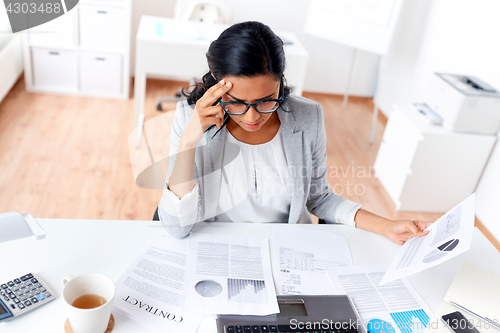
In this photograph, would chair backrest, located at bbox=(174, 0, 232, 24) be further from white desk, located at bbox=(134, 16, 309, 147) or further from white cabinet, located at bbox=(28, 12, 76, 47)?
white cabinet, located at bbox=(28, 12, 76, 47)

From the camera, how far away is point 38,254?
0.99 meters

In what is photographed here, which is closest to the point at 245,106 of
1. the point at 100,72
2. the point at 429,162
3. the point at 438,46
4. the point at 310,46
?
the point at 429,162

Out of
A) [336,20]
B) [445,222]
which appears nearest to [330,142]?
[336,20]

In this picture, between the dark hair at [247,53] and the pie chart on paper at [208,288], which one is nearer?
the pie chart on paper at [208,288]

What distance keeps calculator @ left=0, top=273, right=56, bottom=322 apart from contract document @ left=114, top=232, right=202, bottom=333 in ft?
0.47

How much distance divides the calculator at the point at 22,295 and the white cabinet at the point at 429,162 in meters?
2.21

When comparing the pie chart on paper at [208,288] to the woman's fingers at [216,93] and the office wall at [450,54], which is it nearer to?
the woman's fingers at [216,93]

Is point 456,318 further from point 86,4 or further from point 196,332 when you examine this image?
point 86,4

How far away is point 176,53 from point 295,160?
1658mm

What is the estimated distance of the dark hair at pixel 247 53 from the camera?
1.05 metres

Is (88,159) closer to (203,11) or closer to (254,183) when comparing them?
(203,11)

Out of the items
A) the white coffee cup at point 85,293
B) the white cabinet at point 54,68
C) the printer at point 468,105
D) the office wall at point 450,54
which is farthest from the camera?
Answer: the white cabinet at point 54,68

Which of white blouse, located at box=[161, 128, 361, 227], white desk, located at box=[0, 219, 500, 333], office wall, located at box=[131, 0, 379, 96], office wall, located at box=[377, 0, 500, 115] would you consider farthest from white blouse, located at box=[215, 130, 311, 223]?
office wall, located at box=[131, 0, 379, 96]

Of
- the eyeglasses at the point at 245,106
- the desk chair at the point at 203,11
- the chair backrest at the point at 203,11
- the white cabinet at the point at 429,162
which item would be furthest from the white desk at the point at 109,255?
the chair backrest at the point at 203,11
